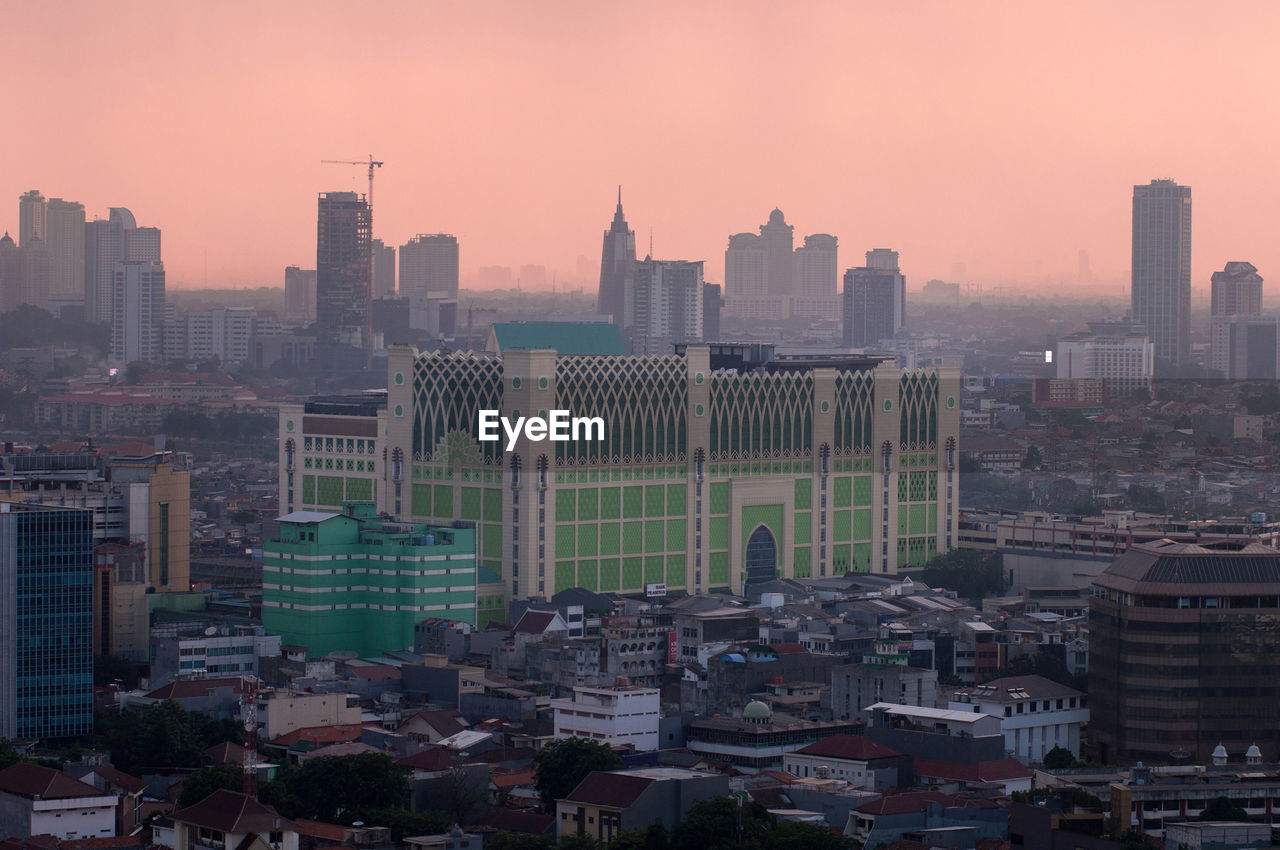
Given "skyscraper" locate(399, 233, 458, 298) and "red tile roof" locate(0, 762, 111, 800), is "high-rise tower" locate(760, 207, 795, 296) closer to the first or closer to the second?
"skyscraper" locate(399, 233, 458, 298)

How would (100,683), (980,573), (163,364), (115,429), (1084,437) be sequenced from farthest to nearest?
(163,364), (115,429), (1084,437), (980,573), (100,683)

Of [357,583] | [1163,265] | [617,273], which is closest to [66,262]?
[617,273]

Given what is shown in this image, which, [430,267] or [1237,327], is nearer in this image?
[1237,327]

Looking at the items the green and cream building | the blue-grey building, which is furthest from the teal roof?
the blue-grey building

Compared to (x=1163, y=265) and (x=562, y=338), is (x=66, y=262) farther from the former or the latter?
(x=562, y=338)

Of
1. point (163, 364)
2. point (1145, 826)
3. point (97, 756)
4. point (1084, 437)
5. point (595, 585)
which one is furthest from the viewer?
point (163, 364)

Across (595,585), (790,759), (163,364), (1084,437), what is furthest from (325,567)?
(163,364)

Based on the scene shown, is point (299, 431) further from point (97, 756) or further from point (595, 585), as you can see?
point (97, 756)

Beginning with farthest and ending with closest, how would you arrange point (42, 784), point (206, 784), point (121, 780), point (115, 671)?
point (115, 671), point (121, 780), point (206, 784), point (42, 784)
